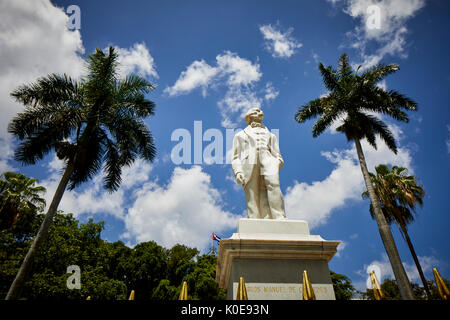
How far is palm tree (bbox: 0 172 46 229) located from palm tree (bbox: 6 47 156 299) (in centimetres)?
747

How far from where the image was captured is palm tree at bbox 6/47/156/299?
40.1 feet

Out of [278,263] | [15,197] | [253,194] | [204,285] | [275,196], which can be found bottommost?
[278,263]

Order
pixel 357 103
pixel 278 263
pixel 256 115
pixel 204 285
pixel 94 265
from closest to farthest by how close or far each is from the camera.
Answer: pixel 278 263
pixel 256 115
pixel 357 103
pixel 94 265
pixel 204 285

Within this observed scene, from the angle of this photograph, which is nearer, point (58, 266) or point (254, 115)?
point (254, 115)

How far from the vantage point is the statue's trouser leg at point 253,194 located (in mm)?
5523

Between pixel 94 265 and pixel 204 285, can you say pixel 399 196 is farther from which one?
pixel 94 265

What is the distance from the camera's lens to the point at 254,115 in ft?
22.4

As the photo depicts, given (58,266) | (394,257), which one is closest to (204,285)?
(58,266)

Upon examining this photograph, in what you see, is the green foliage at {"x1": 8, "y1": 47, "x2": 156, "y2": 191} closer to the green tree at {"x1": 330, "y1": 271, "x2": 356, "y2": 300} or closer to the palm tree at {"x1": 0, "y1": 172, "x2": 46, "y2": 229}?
the palm tree at {"x1": 0, "y1": 172, "x2": 46, "y2": 229}

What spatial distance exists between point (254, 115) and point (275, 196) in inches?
88.1

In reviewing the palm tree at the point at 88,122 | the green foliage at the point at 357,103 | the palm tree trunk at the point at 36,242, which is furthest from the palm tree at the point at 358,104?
the palm tree trunk at the point at 36,242

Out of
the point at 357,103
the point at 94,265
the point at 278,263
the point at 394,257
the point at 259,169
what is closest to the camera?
the point at 278,263

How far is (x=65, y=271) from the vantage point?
57.2 feet

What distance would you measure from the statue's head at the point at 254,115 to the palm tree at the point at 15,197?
17.8 meters
